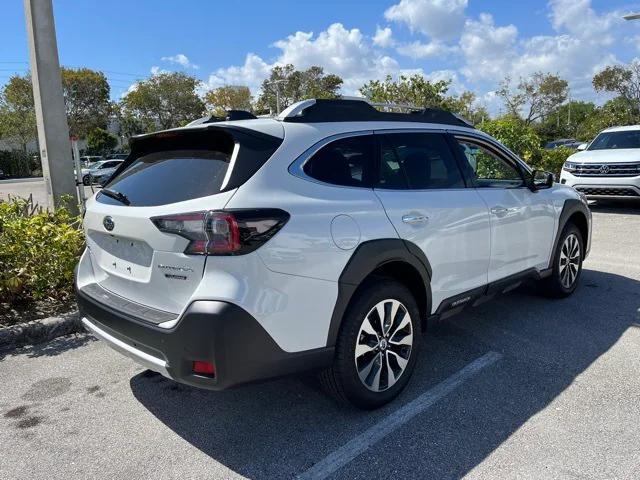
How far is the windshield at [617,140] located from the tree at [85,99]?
4634 cm

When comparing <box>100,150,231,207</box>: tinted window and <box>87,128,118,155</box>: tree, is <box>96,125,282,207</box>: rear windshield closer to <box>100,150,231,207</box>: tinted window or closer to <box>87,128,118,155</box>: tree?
<box>100,150,231,207</box>: tinted window

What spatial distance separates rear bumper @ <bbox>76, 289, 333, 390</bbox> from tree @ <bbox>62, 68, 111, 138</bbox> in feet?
166

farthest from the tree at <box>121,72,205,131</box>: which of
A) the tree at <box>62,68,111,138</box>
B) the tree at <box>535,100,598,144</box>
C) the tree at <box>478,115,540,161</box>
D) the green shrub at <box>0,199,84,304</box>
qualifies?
the green shrub at <box>0,199,84,304</box>

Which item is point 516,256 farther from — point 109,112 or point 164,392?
point 109,112

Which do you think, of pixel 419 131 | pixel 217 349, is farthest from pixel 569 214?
pixel 217 349

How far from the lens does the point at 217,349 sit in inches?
93.5

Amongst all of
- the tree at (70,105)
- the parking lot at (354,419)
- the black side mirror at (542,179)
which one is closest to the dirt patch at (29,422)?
the parking lot at (354,419)

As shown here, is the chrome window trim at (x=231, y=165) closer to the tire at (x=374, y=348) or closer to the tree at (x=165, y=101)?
the tire at (x=374, y=348)

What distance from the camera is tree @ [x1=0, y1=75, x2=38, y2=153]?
4125 centimetres

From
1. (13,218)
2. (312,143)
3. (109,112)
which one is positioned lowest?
(13,218)

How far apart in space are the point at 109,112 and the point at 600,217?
51700 mm

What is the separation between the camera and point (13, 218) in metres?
5.13

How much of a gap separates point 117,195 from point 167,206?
25.1 inches

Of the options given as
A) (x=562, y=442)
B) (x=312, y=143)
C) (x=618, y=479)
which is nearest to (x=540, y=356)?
(x=562, y=442)
